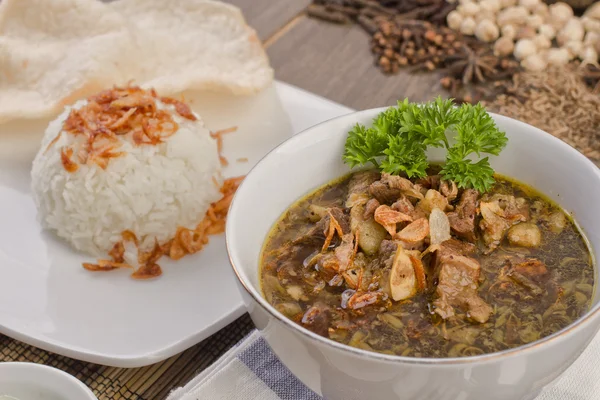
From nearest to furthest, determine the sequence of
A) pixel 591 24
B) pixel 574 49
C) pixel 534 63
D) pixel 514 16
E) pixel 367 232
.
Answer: pixel 367 232 → pixel 534 63 → pixel 574 49 → pixel 591 24 → pixel 514 16

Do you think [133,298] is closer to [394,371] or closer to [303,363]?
[303,363]

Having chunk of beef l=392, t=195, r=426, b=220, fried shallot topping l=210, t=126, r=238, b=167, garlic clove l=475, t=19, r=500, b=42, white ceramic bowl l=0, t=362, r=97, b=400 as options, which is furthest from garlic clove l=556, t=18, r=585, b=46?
white ceramic bowl l=0, t=362, r=97, b=400

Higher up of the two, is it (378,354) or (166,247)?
(378,354)

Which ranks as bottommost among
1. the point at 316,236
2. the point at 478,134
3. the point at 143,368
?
the point at 143,368

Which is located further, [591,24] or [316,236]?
[591,24]

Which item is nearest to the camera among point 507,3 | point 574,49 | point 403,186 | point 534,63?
point 403,186

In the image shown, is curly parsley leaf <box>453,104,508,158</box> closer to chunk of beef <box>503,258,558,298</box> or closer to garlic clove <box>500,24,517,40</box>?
chunk of beef <box>503,258,558,298</box>

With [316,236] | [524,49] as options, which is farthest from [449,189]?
[524,49]

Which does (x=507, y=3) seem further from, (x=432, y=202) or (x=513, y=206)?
(x=432, y=202)
